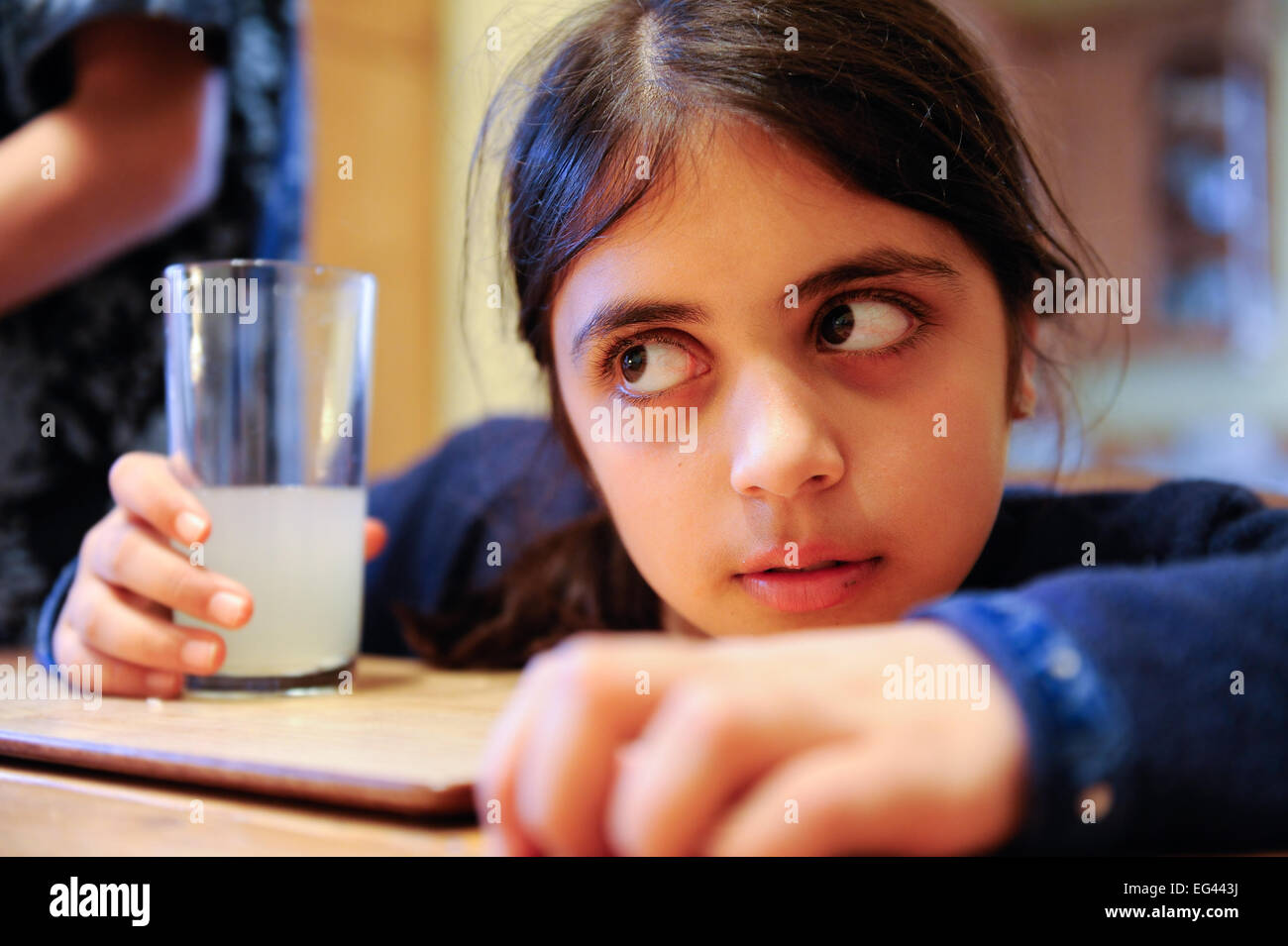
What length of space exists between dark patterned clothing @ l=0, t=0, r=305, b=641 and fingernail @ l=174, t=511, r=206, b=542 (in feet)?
1.00

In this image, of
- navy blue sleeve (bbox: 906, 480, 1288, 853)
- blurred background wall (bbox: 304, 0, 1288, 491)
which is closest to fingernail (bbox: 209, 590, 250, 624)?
navy blue sleeve (bbox: 906, 480, 1288, 853)

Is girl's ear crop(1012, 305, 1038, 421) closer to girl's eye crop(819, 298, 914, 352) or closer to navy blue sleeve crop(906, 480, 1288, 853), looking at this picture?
girl's eye crop(819, 298, 914, 352)

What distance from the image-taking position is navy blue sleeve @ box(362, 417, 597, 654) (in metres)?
1.21

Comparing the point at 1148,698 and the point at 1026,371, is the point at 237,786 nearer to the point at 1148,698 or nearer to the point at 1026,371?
the point at 1148,698

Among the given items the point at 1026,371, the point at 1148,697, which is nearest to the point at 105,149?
the point at 1026,371

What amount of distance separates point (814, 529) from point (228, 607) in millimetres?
369

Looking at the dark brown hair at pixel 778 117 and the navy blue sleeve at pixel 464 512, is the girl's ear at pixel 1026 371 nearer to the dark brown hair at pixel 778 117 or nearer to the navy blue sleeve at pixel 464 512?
the dark brown hair at pixel 778 117

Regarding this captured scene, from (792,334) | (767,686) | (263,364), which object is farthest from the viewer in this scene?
(263,364)

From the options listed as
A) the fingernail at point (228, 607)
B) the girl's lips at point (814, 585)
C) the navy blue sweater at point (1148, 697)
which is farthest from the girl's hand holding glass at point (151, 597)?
the navy blue sweater at point (1148, 697)

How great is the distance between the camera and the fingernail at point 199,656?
0.72 m

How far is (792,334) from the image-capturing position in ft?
2.07
